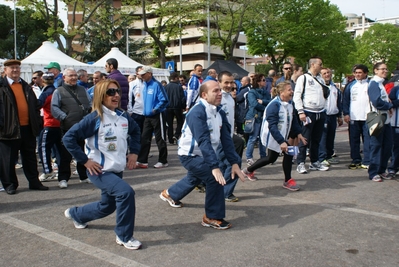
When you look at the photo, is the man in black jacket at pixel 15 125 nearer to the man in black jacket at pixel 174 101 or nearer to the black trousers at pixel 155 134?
the black trousers at pixel 155 134

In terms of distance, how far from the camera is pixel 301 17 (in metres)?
45.1

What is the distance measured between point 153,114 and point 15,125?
287cm

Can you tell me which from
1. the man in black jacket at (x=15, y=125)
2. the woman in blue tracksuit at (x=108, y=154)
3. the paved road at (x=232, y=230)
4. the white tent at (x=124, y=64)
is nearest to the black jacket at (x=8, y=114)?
the man in black jacket at (x=15, y=125)

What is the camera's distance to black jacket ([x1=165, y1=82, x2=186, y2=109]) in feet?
43.1

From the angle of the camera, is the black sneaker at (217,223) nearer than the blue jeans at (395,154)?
Yes

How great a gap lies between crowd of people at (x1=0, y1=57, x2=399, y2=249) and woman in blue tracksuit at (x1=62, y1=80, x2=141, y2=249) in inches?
0.4

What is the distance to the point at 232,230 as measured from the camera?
4.86 m

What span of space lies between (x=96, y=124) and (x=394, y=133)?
18.5 feet

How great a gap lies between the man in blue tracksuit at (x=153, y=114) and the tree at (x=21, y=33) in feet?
167

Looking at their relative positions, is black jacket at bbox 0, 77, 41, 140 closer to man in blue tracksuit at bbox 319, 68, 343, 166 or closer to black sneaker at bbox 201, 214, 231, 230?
black sneaker at bbox 201, 214, 231, 230

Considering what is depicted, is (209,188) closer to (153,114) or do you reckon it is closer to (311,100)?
(311,100)

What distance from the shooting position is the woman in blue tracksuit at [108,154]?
425 centimetres

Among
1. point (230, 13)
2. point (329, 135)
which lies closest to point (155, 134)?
point (329, 135)

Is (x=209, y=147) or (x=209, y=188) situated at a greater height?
(x=209, y=147)
